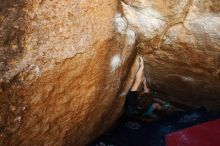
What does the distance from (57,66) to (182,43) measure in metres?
1.70

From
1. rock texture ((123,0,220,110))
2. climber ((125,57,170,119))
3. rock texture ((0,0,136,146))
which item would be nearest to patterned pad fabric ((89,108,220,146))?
climber ((125,57,170,119))

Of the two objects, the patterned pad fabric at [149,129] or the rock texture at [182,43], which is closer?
the rock texture at [182,43]

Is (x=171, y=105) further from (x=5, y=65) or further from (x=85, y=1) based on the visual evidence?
(x=5, y=65)

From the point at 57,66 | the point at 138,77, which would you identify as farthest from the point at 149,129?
the point at 57,66

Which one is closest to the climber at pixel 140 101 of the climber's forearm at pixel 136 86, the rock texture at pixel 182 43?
the climber's forearm at pixel 136 86

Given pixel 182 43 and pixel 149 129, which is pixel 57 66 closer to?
pixel 182 43

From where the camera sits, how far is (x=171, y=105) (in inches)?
183

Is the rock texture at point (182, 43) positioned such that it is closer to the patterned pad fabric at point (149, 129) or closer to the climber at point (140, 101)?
the climber at point (140, 101)

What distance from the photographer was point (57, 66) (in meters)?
2.73

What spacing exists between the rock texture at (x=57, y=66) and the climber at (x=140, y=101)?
0.55 metres

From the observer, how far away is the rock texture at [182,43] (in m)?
3.35

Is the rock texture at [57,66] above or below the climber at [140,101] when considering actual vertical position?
above

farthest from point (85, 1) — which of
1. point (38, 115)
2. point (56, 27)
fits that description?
point (38, 115)

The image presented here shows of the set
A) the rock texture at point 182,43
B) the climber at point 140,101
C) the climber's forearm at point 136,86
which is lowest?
the climber at point 140,101
